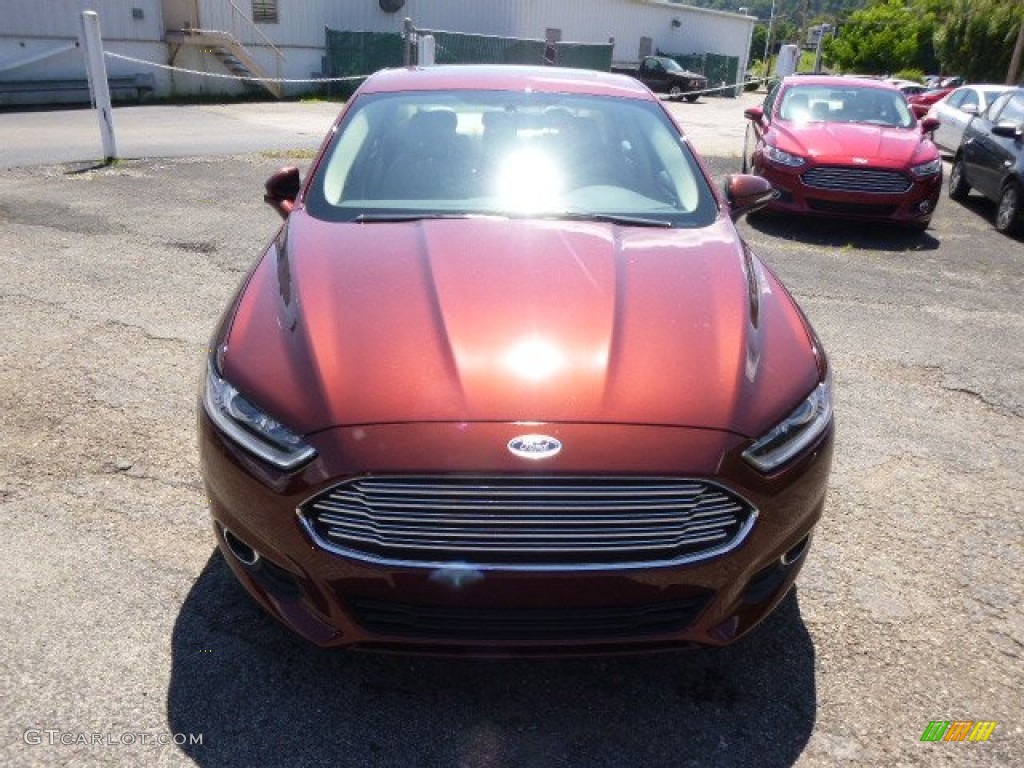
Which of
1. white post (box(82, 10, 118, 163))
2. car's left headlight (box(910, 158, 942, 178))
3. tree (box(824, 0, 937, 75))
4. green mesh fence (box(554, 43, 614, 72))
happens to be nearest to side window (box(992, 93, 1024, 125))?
car's left headlight (box(910, 158, 942, 178))

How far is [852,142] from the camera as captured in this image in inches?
336

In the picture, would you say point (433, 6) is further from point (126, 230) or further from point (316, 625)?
point (316, 625)

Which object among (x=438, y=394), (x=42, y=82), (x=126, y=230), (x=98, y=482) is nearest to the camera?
(x=438, y=394)

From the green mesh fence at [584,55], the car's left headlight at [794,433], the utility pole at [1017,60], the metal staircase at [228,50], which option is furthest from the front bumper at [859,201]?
the utility pole at [1017,60]

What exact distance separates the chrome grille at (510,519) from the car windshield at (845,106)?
8.30 metres

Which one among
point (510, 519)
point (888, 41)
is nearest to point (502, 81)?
point (510, 519)

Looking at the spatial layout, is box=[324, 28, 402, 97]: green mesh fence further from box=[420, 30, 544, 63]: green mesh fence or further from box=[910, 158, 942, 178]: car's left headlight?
box=[910, 158, 942, 178]: car's left headlight

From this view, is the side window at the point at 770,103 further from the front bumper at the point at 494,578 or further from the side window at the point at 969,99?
the front bumper at the point at 494,578

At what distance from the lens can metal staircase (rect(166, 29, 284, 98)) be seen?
22.1 metres

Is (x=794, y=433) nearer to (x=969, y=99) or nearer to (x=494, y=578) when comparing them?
(x=494, y=578)

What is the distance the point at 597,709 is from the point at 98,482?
221 cm

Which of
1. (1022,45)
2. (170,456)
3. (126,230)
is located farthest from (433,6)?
(170,456)

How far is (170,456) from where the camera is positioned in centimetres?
362

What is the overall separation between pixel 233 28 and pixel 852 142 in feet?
66.1
